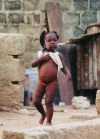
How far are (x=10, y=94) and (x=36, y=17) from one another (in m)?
4.09

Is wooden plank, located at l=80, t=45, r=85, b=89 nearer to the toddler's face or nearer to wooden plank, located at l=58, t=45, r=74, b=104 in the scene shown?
wooden plank, located at l=58, t=45, r=74, b=104

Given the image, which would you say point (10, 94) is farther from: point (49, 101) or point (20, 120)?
point (49, 101)

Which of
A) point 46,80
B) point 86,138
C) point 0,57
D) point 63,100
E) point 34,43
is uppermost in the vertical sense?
point 86,138

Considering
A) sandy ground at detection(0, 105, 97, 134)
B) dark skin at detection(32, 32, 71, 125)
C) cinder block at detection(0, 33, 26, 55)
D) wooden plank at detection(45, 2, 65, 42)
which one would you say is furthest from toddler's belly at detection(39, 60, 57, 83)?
wooden plank at detection(45, 2, 65, 42)

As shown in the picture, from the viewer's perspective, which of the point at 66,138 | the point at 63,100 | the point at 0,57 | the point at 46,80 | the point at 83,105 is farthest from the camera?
the point at 63,100

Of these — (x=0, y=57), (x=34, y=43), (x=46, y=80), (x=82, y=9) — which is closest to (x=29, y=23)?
(x=34, y=43)

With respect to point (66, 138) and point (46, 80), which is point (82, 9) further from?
point (66, 138)

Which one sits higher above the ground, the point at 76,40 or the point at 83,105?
the point at 76,40

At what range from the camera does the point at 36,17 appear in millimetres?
12195

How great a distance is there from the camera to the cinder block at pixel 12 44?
838 centimetres

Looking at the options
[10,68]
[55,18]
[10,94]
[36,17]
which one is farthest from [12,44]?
[36,17]

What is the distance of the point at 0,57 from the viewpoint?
8.59m

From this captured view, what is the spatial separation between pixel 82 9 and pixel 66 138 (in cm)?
899

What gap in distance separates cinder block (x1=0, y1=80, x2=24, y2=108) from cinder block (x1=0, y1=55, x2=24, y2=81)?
11cm
